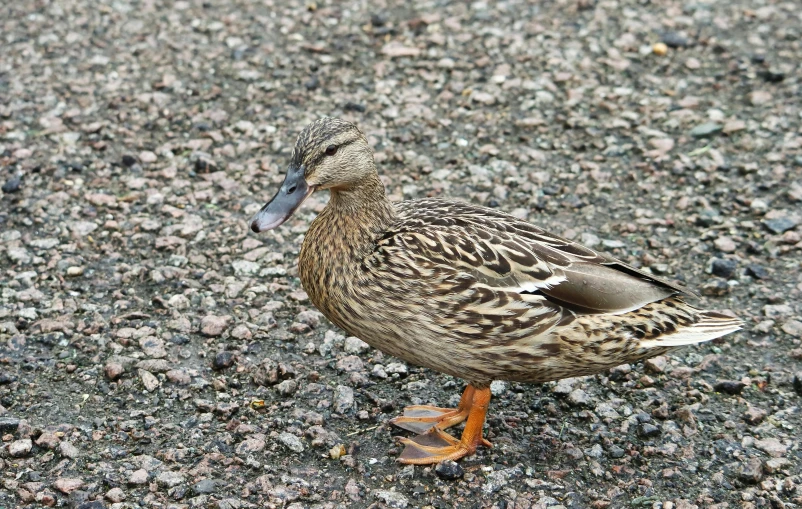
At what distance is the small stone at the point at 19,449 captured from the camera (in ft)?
15.1

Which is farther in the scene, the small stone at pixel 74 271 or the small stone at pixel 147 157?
the small stone at pixel 147 157

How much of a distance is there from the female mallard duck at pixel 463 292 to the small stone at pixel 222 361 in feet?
2.36

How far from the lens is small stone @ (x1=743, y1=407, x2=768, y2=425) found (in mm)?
5070

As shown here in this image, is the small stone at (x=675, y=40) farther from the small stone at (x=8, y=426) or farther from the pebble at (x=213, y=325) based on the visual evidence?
the small stone at (x=8, y=426)

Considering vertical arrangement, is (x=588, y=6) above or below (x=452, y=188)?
above

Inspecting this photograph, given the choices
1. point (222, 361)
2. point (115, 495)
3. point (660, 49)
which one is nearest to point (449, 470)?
point (222, 361)

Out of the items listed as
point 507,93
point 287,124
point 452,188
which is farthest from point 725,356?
point 287,124

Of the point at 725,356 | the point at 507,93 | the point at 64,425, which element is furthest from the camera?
the point at 507,93

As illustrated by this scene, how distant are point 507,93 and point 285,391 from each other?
3885 mm

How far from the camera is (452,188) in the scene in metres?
7.07

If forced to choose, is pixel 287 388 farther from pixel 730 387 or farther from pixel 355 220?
pixel 730 387

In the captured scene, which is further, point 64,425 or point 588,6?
point 588,6

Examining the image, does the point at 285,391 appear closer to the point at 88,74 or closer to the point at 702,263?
the point at 702,263

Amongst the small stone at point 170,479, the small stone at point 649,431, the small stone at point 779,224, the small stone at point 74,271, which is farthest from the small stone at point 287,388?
the small stone at point 779,224
